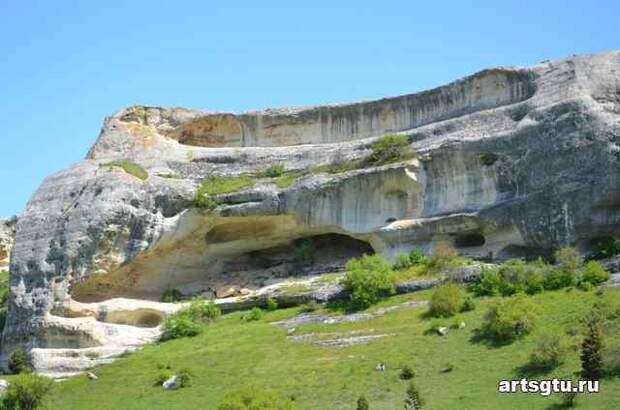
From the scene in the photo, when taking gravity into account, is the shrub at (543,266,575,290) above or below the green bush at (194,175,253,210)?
below

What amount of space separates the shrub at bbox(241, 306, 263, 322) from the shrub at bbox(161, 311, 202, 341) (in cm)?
207

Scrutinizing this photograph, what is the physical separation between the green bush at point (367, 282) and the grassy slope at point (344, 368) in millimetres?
1043

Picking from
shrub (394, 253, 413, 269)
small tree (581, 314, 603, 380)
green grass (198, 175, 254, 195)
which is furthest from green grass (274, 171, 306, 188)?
small tree (581, 314, 603, 380)

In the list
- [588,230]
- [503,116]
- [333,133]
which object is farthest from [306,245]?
[588,230]

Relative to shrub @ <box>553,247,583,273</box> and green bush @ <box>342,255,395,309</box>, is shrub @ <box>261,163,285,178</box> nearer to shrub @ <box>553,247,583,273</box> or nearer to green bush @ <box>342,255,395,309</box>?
green bush @ <box>342,255,395,309</box>

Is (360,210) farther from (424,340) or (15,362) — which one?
(15,362)

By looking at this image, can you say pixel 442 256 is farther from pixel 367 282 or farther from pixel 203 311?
pixel 203 311

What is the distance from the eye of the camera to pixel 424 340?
32.6 m

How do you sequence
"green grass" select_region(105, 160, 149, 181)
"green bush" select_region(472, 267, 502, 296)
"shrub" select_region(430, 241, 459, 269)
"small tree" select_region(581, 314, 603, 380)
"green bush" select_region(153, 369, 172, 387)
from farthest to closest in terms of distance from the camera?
"green grass" select_region(105, 160, 149, 181)
"shrub" select_region(430, 241, 459, 269)
"green bush" select_region(472, 267, 502, 296)
"green bush" select_region(153, 369, 172, 387)
"small tree" select_region(581, 314, 603, 380)

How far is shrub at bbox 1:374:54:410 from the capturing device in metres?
32.9

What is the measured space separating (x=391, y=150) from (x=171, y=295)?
42.3 ft

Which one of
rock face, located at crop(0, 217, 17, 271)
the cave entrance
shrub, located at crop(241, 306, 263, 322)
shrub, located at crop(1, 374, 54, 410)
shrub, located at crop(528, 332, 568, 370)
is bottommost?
shrub, located at crop(1, 374, 54, 410)

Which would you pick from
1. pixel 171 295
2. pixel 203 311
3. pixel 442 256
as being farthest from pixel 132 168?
pixel 442 256

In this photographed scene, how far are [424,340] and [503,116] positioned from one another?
→ 14.7 metres
